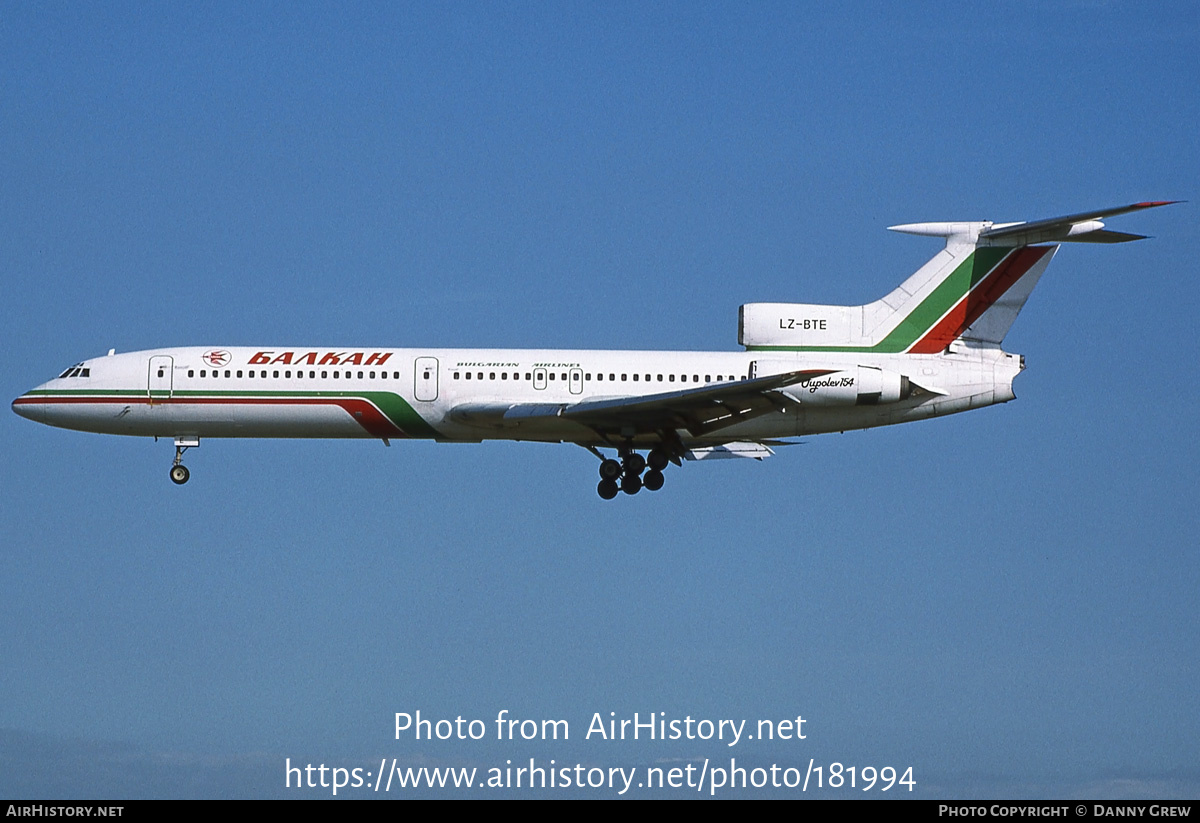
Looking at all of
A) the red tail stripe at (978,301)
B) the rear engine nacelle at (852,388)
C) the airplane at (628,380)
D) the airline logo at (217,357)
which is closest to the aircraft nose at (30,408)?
the airplane at (628,380)

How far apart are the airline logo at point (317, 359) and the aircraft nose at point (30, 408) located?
5.80 m

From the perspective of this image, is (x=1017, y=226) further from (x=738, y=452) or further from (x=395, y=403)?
(x=395, y=403)

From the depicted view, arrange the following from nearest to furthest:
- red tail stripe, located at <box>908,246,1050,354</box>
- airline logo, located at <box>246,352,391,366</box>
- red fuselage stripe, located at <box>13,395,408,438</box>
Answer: red fuselage stripe, located at <box>13,395,408,438</box> → airline logo, located at <box>246,352,391,366</box> → red tail stripe, located at <box>908,246,1050,354</box>

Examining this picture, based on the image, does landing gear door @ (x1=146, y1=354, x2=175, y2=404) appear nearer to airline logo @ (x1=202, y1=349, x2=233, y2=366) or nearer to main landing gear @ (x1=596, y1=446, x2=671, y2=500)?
airline logo @ (x1=202, y1=349, x2=233, y2=366)

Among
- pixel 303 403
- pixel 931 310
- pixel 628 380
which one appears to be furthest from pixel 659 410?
pixel 303 403

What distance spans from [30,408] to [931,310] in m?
23.4

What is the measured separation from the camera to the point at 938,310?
4459 cm

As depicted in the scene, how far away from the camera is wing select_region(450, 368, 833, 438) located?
4119 cm

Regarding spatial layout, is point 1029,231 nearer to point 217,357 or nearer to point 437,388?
point 437,388

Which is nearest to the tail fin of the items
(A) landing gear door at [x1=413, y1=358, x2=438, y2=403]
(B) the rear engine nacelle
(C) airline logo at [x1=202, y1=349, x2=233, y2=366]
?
(B) the rear engine nacelle

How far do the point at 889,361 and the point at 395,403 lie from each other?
1260 centimetres

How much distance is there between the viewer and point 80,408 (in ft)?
145

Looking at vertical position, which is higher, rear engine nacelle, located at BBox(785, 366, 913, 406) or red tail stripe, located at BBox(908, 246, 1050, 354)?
→ red tail stripe, located at BBox(908, 246, 1050, 354)

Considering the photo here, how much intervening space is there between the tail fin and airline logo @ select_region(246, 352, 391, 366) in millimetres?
9430
